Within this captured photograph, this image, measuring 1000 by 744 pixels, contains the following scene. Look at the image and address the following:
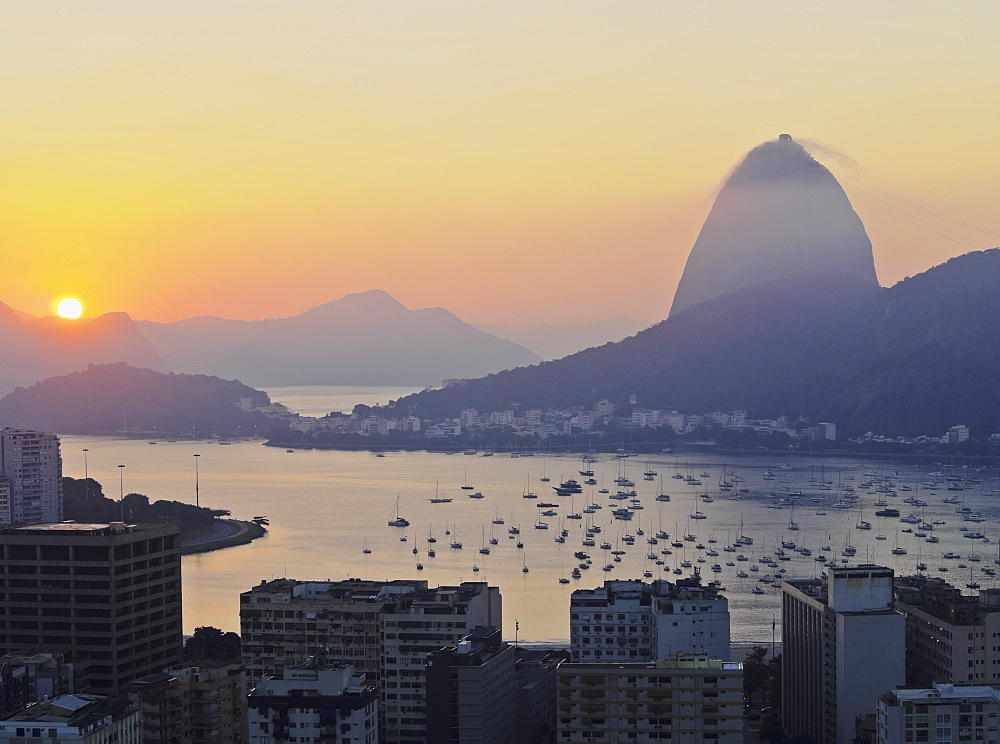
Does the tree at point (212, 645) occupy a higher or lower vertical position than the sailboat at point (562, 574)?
higher

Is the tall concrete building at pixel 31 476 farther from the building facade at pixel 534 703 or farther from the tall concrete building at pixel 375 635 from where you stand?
the building facade at pixel 534 703

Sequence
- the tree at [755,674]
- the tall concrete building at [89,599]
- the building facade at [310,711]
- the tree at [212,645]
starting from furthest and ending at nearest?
the tree at [212,645] < the tree at [755,674] < the tall concrete building at [89,599] < the building facade at [310,711]

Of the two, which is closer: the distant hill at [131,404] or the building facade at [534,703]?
the building facade at [534,703]

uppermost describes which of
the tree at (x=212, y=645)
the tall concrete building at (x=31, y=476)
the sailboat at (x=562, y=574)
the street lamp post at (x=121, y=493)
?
the tall concrete building at (x=31, y=476)

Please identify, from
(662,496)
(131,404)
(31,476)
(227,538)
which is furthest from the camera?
(131,404)

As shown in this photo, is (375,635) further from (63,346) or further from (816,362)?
(63,346)

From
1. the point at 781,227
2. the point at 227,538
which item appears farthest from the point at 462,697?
the point at 781,227

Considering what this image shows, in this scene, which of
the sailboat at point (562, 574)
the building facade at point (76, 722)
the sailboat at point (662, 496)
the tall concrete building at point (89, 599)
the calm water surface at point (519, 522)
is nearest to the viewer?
the building facade at point (76, 722)

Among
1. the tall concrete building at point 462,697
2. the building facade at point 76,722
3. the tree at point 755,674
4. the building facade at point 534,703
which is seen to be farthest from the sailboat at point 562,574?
the building facade at point 76,722
